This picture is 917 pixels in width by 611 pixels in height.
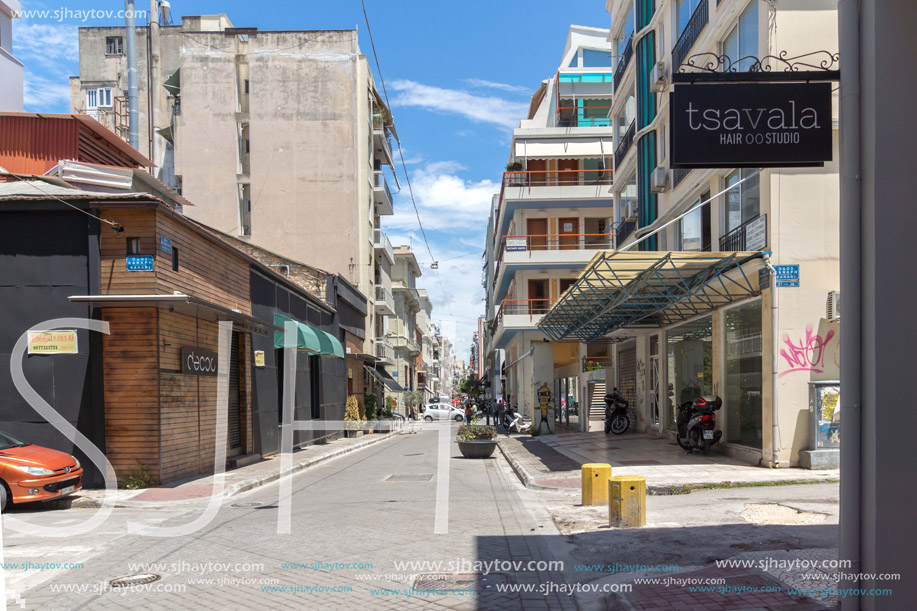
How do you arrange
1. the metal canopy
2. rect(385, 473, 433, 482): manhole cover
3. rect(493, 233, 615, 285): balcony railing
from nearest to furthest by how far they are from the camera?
1. the metal canopy
2. rect(385, 473, 433, 482): manhole cover
3. rect(493, 233, 615, 285): balcony railing

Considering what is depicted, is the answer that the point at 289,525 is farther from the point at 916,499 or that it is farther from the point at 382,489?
the point at 916,499

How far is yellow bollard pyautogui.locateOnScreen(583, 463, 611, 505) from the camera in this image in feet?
36.0

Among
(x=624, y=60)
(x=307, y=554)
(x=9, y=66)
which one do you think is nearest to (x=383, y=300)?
(x=624, y=60)

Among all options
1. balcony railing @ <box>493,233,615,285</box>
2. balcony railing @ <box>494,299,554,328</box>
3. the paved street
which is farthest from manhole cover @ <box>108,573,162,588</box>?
balcony railing @ <box>493,233,615,285</box>

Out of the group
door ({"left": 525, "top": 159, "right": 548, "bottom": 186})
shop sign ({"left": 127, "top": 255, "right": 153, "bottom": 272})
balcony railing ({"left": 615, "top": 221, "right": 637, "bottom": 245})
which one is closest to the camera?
shop sign ({"left": 127, "top": 255, "right": 153, "bottom": 272})

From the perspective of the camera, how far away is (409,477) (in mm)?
15625

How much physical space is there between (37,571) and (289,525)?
3083mm

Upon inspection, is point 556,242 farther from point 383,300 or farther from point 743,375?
point 743,375

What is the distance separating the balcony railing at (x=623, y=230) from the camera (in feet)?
83.3

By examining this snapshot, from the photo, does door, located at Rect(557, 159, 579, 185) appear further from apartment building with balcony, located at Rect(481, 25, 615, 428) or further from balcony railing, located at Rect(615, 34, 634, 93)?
Answer: balcony railing, located at Rect(615, 34, 634, 93)

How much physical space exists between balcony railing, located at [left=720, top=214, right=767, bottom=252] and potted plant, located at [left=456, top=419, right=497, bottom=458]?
26.3 ft

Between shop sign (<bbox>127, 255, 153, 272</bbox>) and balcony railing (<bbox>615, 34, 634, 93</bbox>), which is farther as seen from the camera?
balcony railing (<bbox>615, 34, 634, 93</bbox>)

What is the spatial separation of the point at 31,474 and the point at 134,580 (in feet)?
17.9

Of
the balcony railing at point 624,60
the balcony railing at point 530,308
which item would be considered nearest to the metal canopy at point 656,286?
the balcony railing at point 624,60
